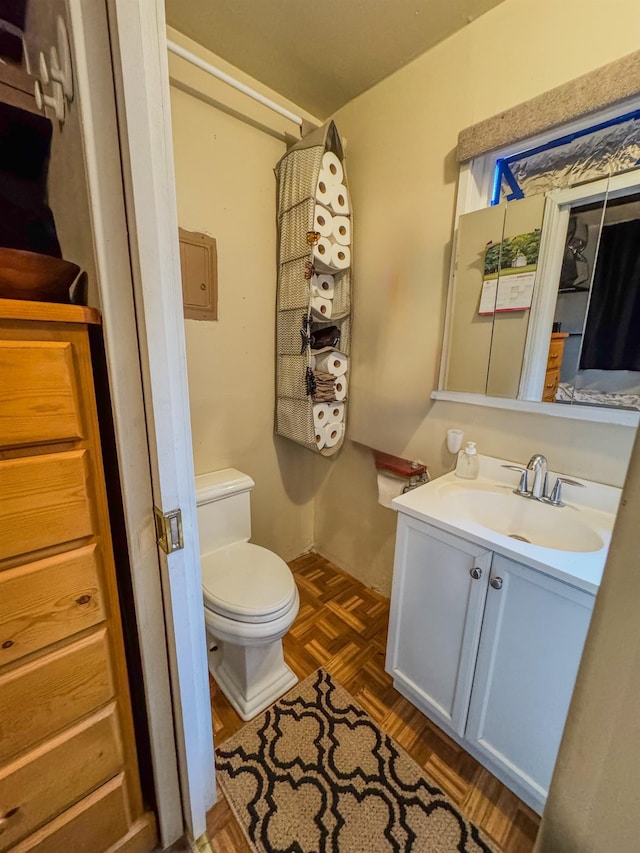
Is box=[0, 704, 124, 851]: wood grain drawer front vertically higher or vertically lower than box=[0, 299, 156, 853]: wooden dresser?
lower

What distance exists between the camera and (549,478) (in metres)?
1.20

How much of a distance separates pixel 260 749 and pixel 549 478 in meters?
1.33

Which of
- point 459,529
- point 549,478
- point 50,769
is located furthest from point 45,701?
point 549,478

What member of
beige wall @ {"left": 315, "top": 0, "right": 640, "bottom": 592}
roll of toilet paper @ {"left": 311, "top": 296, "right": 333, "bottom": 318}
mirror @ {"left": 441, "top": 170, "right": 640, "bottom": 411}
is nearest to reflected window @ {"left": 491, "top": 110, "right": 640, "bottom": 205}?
mirror @ {"left": 441, "top": 170, "right": 640, "bottom": 411}

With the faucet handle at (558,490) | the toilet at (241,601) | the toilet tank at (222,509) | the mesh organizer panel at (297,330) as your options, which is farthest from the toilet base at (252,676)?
the mesh organizer panel at (297,330)

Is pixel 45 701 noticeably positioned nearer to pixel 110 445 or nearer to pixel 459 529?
pixel 110 445

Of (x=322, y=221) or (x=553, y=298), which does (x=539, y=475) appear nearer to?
(x=553, y=298)

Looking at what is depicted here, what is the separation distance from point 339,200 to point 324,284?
14.0 inches

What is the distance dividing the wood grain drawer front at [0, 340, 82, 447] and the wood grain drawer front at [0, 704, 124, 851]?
0.61 meters

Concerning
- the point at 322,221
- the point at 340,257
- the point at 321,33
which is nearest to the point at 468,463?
the point at 340,257

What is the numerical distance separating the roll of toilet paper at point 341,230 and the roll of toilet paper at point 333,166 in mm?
145

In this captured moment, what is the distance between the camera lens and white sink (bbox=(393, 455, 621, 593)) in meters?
0.89

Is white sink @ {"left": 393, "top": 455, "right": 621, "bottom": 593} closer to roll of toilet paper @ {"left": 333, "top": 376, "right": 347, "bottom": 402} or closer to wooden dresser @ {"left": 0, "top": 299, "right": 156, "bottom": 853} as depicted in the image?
roll of toilet paper @ {"left": 333, "top": 376, "right": 347, "bottom": 402}

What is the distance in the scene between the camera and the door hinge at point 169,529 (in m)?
0.69
